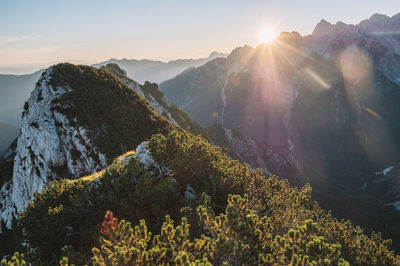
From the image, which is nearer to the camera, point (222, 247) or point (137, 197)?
point (222, 247)

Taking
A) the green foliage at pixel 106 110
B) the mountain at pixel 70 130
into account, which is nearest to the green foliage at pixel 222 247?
the mountain at pixel 70 130

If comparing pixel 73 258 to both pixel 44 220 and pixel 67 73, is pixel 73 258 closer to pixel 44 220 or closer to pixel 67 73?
pixel 44 220

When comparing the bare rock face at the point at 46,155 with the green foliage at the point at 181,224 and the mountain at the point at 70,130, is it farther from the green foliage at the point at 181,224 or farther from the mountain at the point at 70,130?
the green foliage at the point at 181,224

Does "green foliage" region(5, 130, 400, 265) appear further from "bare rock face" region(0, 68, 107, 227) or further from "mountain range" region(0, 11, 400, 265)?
"bare rock face" region(0, 68, 107, 227)

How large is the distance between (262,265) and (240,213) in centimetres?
318

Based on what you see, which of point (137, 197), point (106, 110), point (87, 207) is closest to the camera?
point (87, 207)

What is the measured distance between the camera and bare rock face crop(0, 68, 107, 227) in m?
45.7

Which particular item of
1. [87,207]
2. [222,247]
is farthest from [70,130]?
[222,247]

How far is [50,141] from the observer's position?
4931 centimetres

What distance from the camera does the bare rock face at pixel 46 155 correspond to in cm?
4572

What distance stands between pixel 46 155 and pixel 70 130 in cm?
674

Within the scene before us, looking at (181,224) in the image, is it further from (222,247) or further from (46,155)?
(46,155)

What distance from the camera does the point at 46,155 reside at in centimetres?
4800

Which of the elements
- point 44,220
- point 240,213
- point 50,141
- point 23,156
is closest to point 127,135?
point 50,141
